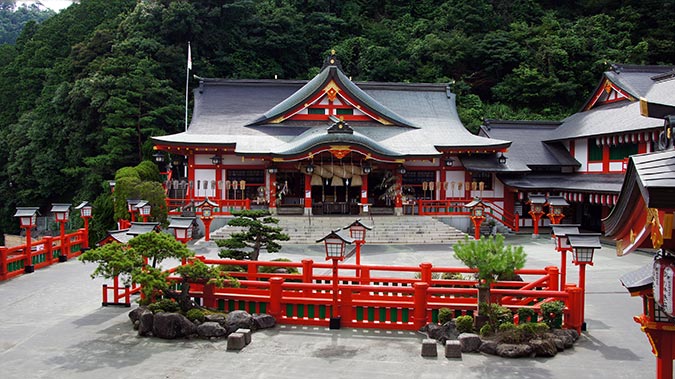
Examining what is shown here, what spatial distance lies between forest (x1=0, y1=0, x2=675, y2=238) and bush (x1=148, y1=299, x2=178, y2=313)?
23.1 meters

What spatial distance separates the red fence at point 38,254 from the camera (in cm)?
1515

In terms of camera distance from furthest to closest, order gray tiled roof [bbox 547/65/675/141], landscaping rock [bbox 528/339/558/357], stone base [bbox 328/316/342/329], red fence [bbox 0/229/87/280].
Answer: gray tiled roof [bbox 547/65/675/141] < red fence [bbox 0/229/87/280] < stone base [bbox 328/316/342/329] < landscaping rock [bbox 528/339/558/357]

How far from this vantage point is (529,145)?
1163 inches

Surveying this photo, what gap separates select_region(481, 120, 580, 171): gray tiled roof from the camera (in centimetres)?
2783

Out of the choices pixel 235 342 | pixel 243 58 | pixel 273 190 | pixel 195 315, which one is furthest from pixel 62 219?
pixel 243 58

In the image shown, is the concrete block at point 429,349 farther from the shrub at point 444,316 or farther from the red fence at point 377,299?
the red fence at point 377,299

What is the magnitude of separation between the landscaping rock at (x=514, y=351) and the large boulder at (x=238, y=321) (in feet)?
16.2

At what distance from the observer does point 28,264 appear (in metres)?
16.2

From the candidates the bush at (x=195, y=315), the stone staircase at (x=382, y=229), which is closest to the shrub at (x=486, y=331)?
the bush at (x=195, y=315)

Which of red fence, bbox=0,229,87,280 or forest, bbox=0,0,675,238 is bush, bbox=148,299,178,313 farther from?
forest, bbox=0,0,675,238

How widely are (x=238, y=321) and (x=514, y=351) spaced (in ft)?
17.7

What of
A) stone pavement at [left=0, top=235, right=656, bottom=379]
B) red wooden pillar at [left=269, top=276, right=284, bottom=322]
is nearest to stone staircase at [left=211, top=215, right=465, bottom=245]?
stone pavement at [left=0, top=235, right=656, bottom=379]

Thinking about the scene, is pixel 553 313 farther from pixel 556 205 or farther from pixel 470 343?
pixel 556 205

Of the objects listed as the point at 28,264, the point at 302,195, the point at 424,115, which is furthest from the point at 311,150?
the point at 28,264
